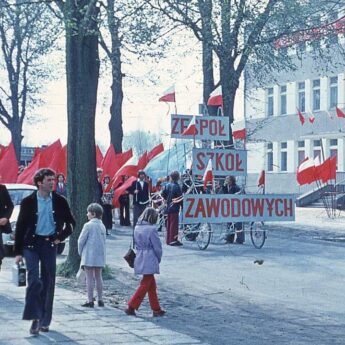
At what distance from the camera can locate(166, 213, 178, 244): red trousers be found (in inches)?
950

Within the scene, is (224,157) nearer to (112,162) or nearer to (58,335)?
(58,335)

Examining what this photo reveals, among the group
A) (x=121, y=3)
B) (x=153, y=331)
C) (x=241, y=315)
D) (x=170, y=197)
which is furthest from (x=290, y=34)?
(x=153, y=331)

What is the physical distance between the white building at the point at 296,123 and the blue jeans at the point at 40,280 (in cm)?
4255

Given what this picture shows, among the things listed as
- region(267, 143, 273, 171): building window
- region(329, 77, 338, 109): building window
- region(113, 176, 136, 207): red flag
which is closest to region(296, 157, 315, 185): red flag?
region(113, 176, 136, 207): red flag

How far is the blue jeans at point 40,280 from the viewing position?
10.5 meters

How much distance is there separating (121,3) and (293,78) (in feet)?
135

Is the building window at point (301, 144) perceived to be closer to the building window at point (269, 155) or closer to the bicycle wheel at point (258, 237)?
the building window at point (269, 155)

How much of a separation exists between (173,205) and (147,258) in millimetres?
11828

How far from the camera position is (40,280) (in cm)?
1061

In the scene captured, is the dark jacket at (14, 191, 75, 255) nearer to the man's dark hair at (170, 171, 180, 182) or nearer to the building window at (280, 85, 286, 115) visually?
the man's dark hair at (170, 171, 180, 182)

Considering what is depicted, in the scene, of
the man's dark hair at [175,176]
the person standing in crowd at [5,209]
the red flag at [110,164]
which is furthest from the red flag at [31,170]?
the person standing in crowd at [5,209]

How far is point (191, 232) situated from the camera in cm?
2367

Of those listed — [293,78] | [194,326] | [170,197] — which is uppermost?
[293,78]

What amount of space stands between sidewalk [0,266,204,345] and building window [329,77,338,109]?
44376 mm
